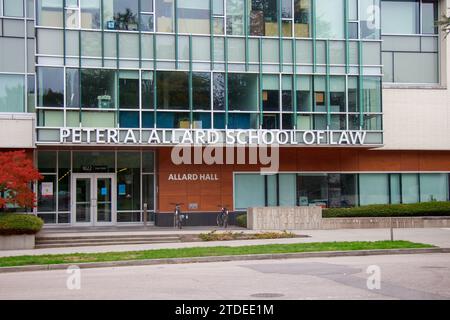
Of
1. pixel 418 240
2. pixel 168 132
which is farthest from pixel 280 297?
pixel 168 132

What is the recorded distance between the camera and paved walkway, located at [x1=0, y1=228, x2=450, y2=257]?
24.4 metres

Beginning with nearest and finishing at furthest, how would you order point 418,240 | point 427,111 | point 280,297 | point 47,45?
point 280,297 < point 418,240 < point 47,45 < point 427,111

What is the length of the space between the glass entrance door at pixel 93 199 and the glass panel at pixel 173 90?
4679 mm

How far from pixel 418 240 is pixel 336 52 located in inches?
434

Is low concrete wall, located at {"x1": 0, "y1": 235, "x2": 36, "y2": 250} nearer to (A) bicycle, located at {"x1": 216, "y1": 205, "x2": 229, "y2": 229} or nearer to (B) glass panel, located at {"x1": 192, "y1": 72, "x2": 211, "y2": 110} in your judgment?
(A) bicycle, located at {"x1": 216, "y1": 205, "x2": 229, "y2": 229}

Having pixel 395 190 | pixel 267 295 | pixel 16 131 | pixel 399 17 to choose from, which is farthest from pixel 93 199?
pixel 267 295

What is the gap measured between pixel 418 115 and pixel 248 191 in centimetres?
926

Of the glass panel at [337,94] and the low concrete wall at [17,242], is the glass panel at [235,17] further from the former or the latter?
the low concrete wall at [17,242]

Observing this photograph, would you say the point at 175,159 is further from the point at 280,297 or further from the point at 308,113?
the point at 280,297

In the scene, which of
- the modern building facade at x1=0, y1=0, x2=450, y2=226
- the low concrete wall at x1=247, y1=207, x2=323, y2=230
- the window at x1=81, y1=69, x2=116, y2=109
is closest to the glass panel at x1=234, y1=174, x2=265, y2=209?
the modern building facade at x1=0, y1=0, x2=450, y2=226

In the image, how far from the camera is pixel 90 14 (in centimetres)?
3116

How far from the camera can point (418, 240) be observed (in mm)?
25406

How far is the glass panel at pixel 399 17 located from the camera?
1442 inches

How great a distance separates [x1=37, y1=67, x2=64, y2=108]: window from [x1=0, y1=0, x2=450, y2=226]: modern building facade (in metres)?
0.04
